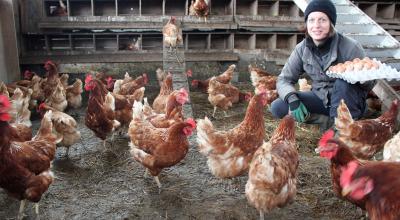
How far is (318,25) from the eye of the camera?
3762 millimetres

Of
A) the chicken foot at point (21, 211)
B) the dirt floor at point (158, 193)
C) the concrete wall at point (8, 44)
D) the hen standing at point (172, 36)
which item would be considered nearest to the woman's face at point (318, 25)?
the dirt floor at point (158, 193)

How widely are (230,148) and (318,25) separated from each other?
1.64 m

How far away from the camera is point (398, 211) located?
193 centimetres

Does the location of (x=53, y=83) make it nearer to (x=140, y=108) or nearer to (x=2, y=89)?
(x=2, y=89)

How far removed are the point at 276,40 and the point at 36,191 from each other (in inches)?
263

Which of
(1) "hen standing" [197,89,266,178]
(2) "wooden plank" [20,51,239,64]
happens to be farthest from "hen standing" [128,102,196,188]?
(2) "wooden plank" [20,51,239,64]

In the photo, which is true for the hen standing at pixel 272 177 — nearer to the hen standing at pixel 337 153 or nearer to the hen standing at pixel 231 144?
the hen standing at pixel 337 153

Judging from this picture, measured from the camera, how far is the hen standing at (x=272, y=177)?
9.11ft

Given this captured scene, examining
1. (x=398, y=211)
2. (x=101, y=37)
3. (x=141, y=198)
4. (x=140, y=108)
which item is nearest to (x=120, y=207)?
(x=141, y=198)

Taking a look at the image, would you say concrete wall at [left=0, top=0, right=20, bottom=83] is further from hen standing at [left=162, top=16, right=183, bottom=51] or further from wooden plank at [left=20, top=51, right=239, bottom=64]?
hen standing at [left=162, top=16, right=183, bottom=51]

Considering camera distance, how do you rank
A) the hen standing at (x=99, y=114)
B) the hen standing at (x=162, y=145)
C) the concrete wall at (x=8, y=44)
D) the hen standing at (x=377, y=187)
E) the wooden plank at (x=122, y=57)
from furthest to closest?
the wooden plank at (x=122, y=57) < the concrete wall at (x=8, y=44) < the hen standing at (x=99, y=114) < the hen standing at (x=162, y=145) < the hen standing at (x=377, y=187)

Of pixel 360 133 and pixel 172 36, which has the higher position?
pixel 172 36

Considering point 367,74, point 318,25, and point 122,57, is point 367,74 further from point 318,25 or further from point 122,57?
point 122,57

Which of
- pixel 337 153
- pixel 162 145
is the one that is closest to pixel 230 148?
pixel 162 145
